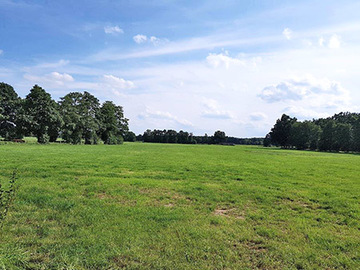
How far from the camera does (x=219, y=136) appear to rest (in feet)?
561

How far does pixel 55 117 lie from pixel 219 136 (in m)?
134

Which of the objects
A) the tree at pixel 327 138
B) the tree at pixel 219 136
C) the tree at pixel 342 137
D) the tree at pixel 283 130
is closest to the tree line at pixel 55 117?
the tree at pixel 283 130

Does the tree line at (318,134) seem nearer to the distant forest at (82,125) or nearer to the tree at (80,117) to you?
the distant forest at (82,125)

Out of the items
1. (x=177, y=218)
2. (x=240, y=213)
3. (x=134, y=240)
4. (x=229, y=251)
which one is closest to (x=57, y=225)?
(x=134, y=240)

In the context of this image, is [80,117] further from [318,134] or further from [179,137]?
[179,137]

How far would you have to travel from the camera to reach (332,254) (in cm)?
461

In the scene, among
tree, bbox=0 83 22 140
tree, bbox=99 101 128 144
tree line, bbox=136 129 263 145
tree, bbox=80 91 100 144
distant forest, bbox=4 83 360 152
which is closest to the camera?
tree, bbox=0 83 22 140

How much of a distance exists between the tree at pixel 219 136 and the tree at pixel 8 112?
137 meters

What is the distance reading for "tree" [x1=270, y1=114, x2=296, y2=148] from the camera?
102m

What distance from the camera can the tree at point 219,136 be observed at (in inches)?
6703

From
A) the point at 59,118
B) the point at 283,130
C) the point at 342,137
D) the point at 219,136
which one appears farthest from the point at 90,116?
the point at 219,136

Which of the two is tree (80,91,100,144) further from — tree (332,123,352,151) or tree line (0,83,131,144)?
tree (332,123,352,151)

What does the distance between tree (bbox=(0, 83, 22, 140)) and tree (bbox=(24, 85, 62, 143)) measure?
2528mm

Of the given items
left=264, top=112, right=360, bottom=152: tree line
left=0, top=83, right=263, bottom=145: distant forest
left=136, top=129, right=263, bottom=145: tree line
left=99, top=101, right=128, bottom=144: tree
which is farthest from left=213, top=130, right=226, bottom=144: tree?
left=99, top=101, right=128, bottom=144: tree
